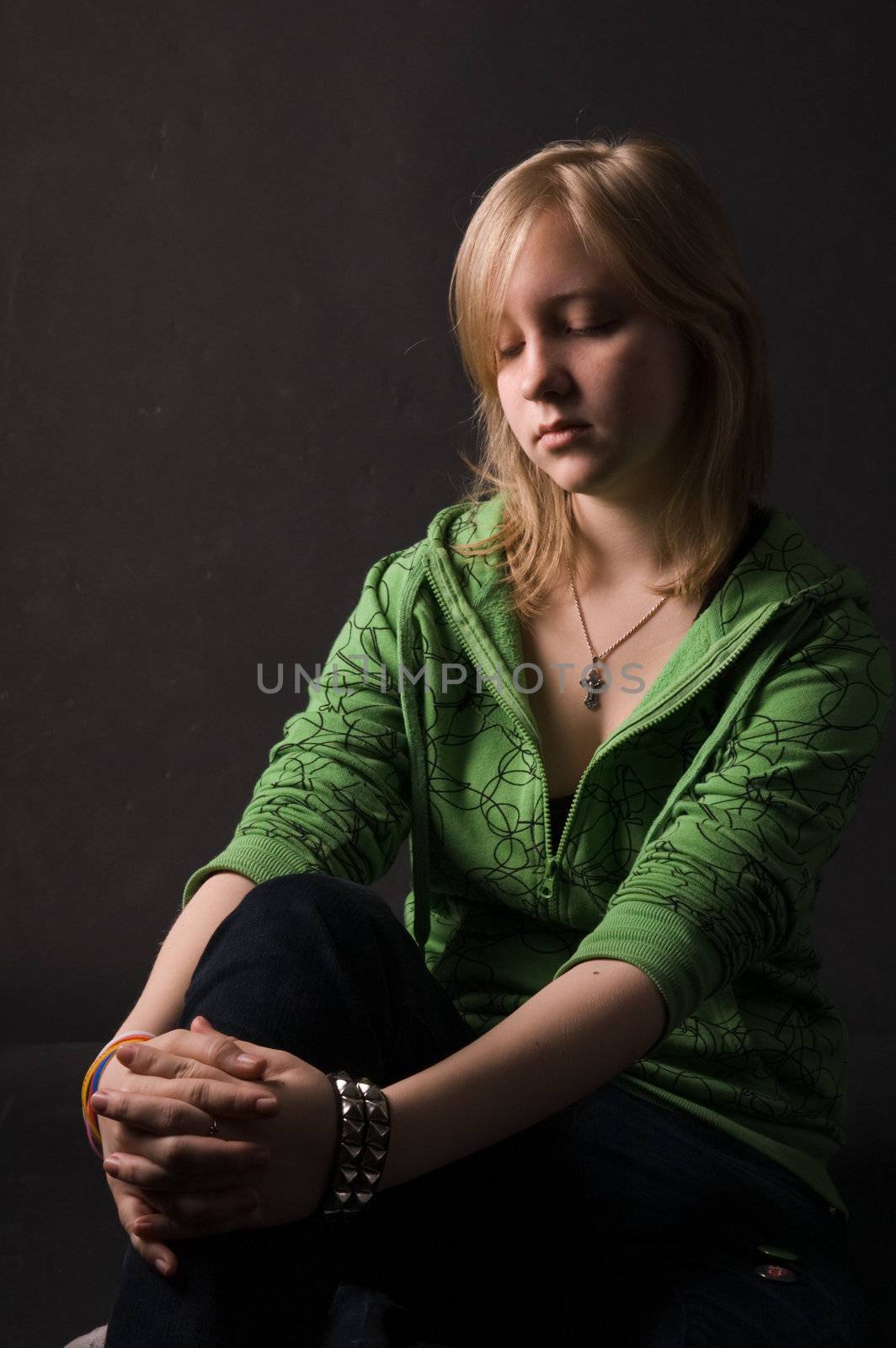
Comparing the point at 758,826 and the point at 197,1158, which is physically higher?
the point at 758,826

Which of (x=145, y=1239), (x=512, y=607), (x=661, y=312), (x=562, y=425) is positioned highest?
(x=661, y=312)

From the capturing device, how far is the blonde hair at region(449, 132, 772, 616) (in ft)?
4.71

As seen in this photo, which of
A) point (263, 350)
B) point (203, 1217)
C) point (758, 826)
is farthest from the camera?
point (263, 350)

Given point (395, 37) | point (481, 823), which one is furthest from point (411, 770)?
point (395, 37)

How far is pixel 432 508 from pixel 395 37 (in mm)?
704

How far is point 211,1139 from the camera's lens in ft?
3.43

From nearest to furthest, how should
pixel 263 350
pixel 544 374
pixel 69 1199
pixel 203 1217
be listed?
pixel 203 1217
pixel 544 374
pixel 69 1199
pixel 263 350

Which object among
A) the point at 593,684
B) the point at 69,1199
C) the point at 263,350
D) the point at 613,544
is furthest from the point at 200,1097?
the point at 263,350

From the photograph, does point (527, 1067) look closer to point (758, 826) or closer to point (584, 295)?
point (758, 826)

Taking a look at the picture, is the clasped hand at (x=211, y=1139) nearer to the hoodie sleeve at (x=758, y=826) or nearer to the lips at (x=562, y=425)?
the hoodie sleeve at (x=758, y=826)

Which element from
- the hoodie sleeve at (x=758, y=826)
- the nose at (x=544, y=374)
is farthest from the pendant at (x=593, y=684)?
the nose at (x=544, y=374)

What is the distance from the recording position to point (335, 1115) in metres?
1.09

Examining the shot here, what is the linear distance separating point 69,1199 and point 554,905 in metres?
0.86

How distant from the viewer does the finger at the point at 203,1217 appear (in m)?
1.03
